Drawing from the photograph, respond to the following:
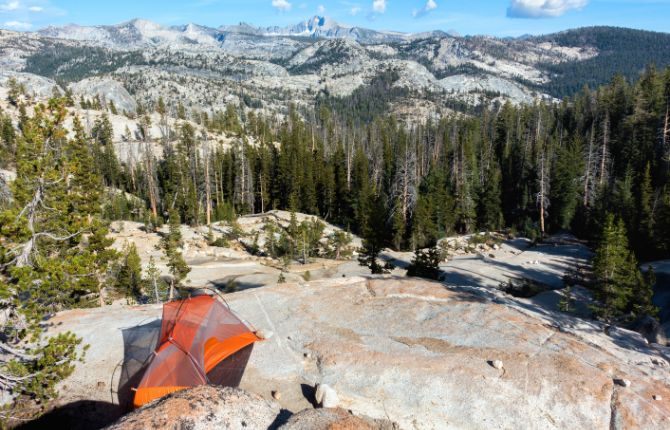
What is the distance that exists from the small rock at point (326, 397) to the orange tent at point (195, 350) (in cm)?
265

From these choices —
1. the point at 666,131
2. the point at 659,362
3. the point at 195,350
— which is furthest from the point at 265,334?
the point at 666,131

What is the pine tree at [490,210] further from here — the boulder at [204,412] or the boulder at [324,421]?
the boulder at [204,412]

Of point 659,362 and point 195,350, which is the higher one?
point 195,350

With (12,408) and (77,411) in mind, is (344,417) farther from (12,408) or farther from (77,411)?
(12,408)

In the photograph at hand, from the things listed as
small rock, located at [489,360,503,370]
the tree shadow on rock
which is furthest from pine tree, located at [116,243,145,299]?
small rock, located at [489,360,503,370]

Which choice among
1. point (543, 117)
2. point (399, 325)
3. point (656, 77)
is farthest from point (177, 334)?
point (543, 117)

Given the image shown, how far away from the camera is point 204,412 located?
741cm

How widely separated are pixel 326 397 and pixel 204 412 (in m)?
3.49

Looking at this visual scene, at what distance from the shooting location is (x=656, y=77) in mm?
76250

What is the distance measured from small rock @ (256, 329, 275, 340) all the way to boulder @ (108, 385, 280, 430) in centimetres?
482

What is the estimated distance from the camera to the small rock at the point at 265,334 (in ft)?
44.1

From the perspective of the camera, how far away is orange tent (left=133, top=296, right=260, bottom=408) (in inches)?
423

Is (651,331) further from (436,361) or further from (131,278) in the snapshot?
(131,278)

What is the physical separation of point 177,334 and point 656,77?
9765 cm
